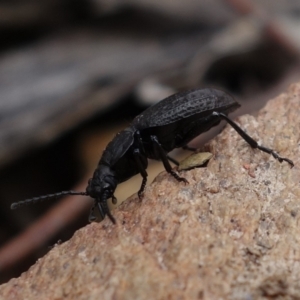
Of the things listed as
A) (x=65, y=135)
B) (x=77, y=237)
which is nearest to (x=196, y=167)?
(x=77, y=237)

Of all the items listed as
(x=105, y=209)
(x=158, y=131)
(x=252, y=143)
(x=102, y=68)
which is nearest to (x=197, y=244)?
(x=105, y=209)

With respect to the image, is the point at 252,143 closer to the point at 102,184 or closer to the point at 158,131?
the point at 158,131

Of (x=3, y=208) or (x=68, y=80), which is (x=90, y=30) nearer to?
(x=68, y=80)

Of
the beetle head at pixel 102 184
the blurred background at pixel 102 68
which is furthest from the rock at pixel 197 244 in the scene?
the blurred background at pixel 102 68

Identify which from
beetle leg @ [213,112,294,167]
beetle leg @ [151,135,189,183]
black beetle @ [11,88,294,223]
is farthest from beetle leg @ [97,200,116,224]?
beetle leg @ [213,112,294,167]

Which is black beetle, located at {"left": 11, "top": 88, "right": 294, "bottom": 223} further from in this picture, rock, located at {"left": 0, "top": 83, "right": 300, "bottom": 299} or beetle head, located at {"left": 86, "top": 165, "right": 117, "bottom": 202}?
rock, located at {"left": 0, "top": 83, "right": 300, "bottom": 299}
